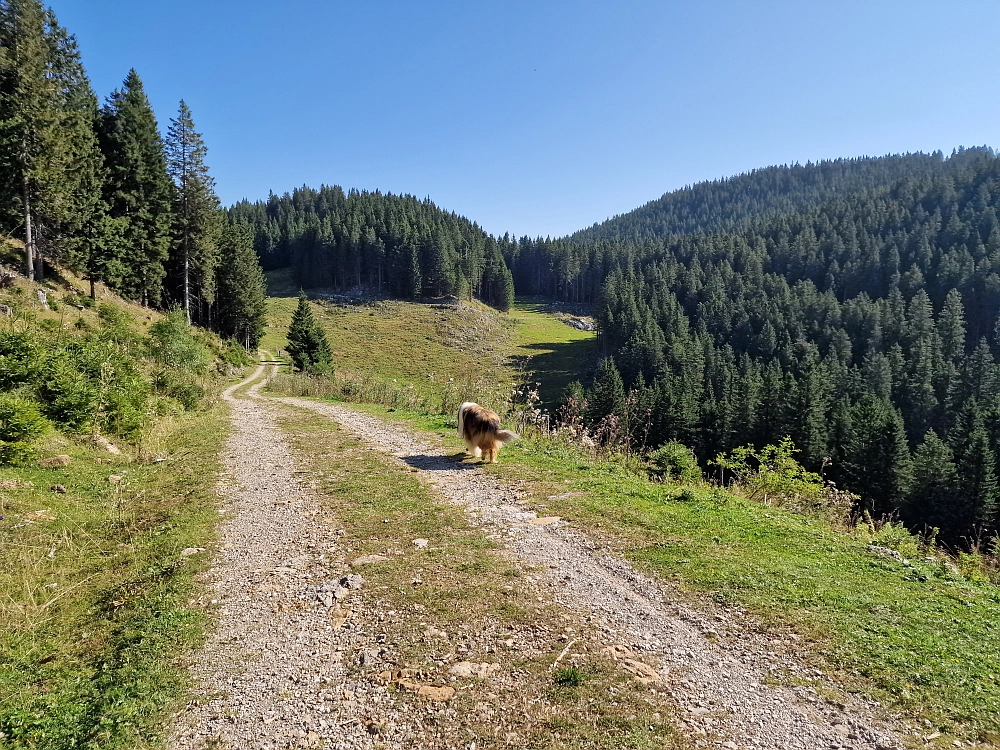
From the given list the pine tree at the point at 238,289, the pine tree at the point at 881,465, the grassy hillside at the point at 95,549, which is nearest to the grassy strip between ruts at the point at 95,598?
the grassy hillside at the point at 95,549

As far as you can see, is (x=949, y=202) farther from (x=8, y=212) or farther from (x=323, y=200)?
(x=8, y=212)

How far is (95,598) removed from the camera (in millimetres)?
5582

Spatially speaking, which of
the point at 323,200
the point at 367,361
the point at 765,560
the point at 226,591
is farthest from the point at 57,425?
the point at 323,200

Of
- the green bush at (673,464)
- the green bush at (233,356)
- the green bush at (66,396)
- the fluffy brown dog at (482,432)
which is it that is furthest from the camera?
the green bush at (233,356)

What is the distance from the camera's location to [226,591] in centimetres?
571

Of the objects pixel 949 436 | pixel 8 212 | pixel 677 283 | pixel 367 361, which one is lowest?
pixel 949 436

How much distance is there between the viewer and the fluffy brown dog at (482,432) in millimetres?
11305

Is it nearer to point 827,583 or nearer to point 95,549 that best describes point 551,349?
point 827,583

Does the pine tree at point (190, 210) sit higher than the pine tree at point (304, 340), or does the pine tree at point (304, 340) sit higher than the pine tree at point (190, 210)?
the pine tree at point (190, 210)

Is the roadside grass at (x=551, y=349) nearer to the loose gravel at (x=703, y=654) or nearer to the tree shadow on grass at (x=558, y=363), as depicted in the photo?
the tree shadow on grass at (x=558, y=363)

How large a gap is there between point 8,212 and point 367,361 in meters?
51.2

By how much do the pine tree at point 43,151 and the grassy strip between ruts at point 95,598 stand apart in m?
25.9

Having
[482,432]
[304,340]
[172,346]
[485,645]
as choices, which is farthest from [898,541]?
[304,340]

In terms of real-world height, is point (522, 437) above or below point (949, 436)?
above
